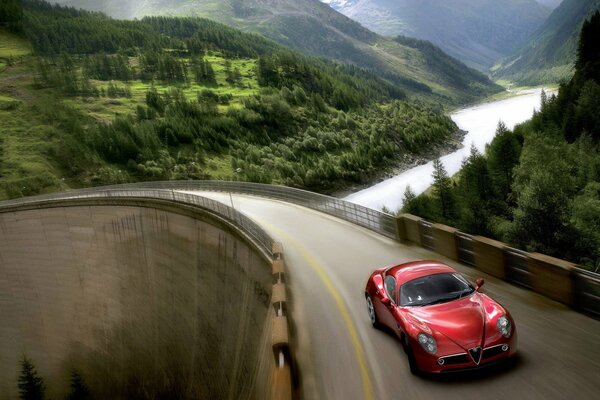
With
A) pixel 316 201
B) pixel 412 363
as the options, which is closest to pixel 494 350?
pixel 412 363

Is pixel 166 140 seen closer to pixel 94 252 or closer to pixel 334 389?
pixel 94 252

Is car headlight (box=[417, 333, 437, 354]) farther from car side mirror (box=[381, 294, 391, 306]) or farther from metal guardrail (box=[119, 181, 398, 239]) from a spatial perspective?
metal guardrail (box=[119, 181, 398, 239])

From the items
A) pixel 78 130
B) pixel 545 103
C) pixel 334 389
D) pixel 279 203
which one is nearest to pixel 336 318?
pixel 334 389

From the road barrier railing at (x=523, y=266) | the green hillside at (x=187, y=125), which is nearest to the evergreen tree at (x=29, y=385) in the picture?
the road barrier railing at (x=523, y=266)

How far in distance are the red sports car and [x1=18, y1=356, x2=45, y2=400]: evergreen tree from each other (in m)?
43.9

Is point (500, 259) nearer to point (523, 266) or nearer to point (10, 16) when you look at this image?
point (523, 266)

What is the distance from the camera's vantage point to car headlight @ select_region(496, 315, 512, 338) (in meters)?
8.21

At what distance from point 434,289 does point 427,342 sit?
1388mm

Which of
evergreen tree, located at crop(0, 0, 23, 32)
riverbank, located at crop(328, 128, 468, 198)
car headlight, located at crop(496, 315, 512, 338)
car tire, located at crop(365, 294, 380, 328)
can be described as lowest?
riverbank, located at crop(328, 128, 468, 198)

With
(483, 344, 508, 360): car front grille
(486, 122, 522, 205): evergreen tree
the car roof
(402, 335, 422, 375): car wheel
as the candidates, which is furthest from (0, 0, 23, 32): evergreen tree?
(483, 344, 508, 360): car front grille

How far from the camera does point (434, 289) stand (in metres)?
9.54

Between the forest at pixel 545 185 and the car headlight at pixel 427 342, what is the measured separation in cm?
3402

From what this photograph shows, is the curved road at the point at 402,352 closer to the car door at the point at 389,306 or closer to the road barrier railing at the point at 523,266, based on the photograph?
the road barrier railing at the point at 523,266

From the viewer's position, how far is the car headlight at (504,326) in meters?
8.21
